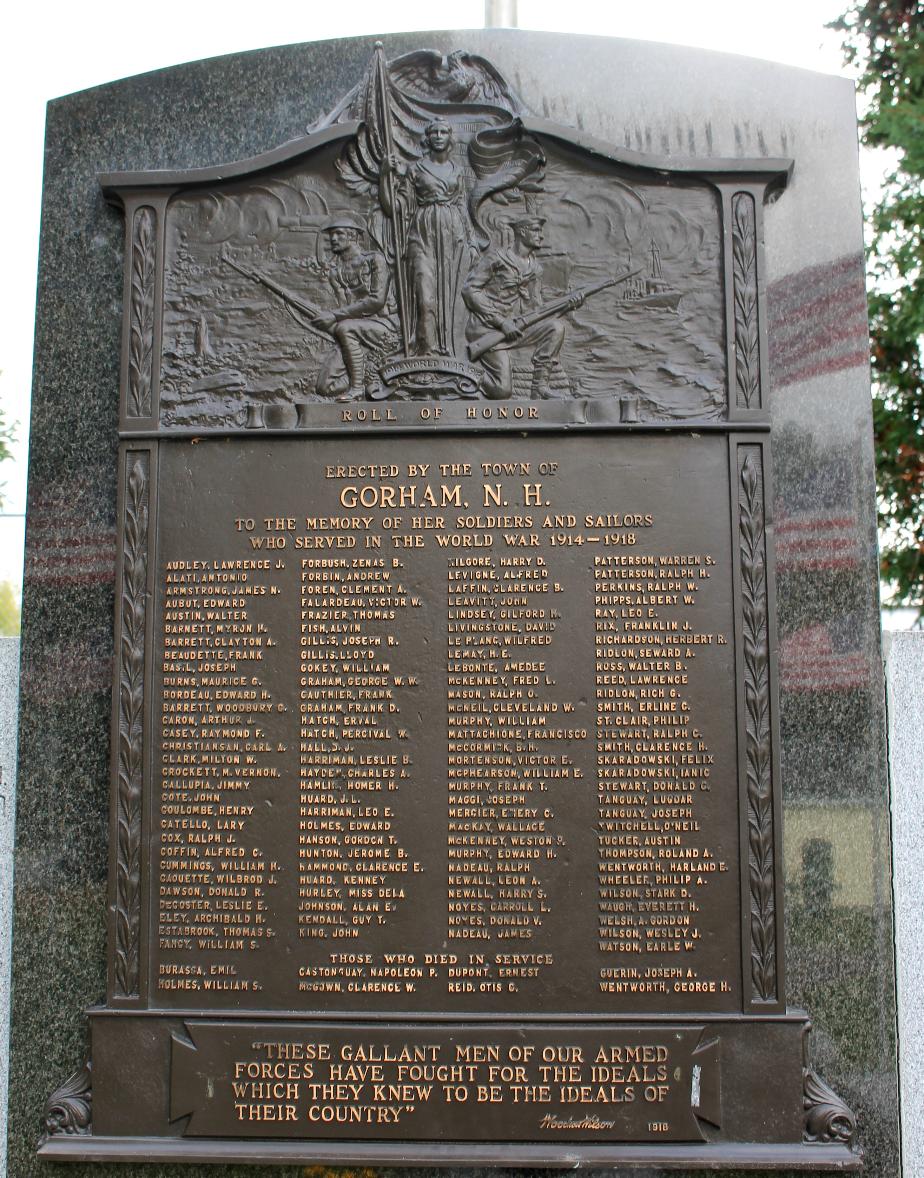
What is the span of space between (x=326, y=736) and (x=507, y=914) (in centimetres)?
130

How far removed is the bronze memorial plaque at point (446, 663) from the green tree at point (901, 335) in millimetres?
6205

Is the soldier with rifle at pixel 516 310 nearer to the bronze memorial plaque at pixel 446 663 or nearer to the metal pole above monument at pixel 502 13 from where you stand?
the bronze memorial plaque at pixel 446 663

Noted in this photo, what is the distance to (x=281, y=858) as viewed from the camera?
533 centimetres

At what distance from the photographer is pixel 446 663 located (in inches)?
213

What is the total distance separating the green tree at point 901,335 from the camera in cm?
1073

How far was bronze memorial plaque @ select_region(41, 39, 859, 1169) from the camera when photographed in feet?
17.0

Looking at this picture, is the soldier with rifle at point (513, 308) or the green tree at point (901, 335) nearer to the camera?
the soldier with rifle at point (513, 308)

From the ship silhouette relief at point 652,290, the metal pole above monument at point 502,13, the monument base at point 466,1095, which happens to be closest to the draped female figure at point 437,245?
the ship silhouette relief at point 652,290

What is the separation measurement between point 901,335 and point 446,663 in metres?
8.01

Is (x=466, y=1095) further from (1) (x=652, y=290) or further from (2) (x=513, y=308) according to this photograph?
(1) (x=652, y=290)

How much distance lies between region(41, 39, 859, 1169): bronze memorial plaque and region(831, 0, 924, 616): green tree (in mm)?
6205

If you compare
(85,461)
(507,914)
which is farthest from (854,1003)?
(85,461)

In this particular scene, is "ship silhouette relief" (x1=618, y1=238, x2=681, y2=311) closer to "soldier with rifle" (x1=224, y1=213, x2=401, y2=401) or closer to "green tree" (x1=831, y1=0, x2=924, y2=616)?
"soldier with rifle" (x1=224, y1=213, x2=401, y2=401)
